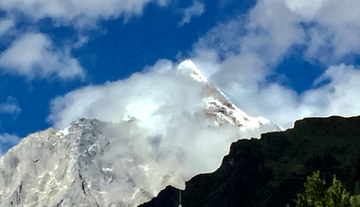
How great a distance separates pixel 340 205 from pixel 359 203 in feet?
13.0

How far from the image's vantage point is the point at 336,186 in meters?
98.2

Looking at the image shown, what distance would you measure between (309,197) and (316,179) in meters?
2.91

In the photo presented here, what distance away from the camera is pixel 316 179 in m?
99.7

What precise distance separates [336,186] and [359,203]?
384 centimetres

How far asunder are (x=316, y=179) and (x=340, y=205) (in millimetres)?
5910

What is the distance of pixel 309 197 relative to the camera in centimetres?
10056

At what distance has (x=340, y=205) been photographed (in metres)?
95.2

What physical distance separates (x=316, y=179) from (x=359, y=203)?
6.67m

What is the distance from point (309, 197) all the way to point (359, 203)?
23.1 feet

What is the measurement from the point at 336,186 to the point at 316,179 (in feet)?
9.84

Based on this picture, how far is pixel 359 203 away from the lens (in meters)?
97.6
